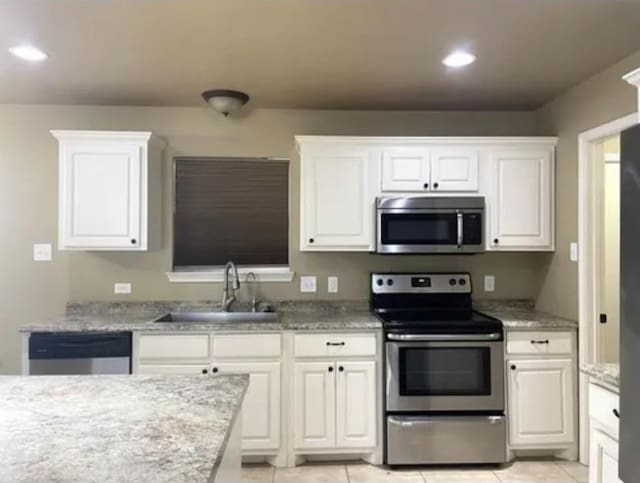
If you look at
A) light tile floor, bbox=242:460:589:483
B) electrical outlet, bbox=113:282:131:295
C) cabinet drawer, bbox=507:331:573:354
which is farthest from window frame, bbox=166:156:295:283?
cabinet drawer, bbox=507:331:573:354

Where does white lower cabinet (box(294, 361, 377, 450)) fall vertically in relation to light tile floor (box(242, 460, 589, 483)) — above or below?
above

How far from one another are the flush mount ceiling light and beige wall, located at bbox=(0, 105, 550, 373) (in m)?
0.32

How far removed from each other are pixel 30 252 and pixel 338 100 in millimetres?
2524

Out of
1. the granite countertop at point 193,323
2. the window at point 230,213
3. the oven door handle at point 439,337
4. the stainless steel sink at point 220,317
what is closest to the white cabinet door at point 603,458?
the oven door handle at point 439,337

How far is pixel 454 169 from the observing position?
3383 mm

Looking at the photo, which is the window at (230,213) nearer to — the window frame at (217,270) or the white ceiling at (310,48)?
the window frame at (217,270)

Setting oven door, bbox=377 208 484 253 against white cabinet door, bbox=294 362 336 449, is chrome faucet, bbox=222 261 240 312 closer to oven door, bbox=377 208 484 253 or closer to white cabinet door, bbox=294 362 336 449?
white cabinet door, bbox=294 362 336 449

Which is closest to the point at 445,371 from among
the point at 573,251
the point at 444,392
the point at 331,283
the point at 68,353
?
the point at 444,392

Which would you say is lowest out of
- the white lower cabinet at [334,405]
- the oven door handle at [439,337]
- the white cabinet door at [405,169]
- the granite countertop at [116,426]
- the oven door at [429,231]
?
the white lower cabinet at [334,405]

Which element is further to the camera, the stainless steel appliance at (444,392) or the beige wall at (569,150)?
the stainless steel appliance at (444,392)

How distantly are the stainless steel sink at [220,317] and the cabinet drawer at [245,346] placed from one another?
357 mm

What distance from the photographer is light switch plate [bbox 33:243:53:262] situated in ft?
11.8

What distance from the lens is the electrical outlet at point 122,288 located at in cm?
362

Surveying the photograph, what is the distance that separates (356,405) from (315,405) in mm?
259
